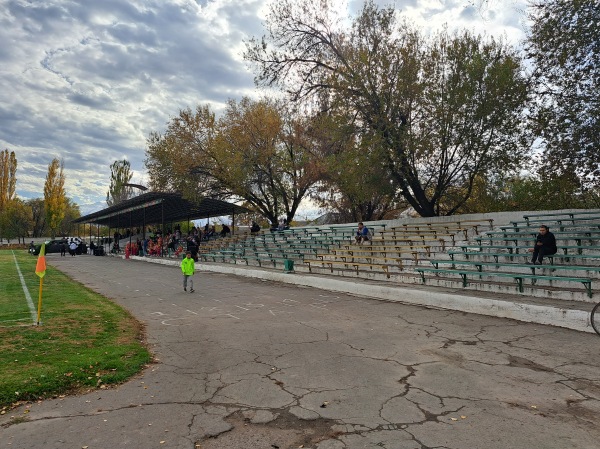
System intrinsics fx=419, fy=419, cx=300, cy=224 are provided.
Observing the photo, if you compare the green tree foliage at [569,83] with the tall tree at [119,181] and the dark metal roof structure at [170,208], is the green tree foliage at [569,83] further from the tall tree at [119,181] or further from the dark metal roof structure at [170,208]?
the tall tree at [119,181]

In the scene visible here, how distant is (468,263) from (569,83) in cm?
1041

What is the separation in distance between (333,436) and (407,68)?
65.1ft

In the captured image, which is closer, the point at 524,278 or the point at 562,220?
the point at 524,278

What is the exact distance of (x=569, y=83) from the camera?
55.8 ft

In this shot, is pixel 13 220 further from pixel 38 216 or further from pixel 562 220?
pixel 562 220

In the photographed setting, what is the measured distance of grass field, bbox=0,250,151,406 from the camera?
525 centimetres

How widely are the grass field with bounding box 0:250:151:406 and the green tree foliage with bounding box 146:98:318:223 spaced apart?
22.6m

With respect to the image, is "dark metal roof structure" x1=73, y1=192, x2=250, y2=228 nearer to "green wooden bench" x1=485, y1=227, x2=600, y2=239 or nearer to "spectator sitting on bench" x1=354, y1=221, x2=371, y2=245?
"spectator sitting on bench" x1=354, y1=221, x2=371, y2=245

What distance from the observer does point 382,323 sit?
8984mm

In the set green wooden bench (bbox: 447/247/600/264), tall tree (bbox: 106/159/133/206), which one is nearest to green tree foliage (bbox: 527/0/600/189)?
green wooden bench (bbox: 447/247/600/264)

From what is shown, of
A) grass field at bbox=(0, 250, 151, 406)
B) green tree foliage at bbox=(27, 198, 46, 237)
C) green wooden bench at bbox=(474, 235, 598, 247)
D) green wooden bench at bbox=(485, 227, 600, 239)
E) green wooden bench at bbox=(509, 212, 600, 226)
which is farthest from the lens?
green tree foliage at bbox=(27, 198, 46, 237)

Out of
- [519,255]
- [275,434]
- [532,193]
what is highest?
[532,193]

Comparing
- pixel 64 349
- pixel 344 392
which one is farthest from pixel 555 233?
pixel 64 349

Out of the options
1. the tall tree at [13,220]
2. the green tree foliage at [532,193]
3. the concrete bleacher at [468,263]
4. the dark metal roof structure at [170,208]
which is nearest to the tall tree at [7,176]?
the tall tree at [13,220]
